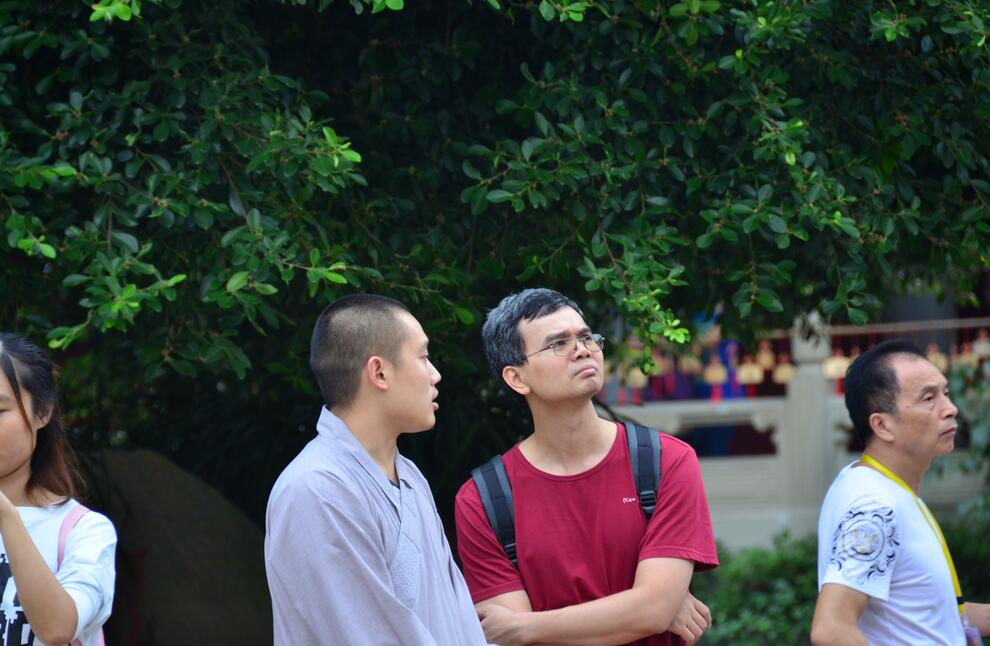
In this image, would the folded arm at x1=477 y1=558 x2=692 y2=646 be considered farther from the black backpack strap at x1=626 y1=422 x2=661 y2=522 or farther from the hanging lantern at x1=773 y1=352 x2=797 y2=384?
the hanging lantern at x1=773 y1=352 x2=797 y2=384

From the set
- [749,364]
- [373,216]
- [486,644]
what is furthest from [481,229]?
[749,364]

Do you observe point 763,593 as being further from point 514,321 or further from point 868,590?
point 514,321

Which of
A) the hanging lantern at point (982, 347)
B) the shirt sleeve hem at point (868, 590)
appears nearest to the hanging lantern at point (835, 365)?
the hanging lantern at point (982, 347)

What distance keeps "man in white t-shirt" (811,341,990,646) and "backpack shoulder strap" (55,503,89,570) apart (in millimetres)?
1932

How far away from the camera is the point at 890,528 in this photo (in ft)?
11.9

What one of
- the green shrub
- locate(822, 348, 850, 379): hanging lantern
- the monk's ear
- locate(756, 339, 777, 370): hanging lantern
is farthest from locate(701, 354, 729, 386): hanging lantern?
the monk's ear

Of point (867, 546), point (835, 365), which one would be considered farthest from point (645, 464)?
point (835, 365)

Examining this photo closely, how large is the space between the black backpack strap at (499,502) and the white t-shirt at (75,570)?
100 centimetres

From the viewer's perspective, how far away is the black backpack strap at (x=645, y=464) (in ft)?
11.8

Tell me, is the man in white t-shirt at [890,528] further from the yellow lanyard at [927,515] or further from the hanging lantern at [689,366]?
the hanging lantern at [689,366]

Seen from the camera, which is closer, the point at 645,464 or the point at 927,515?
the point at 645,464

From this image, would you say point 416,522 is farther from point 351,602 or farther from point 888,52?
point 888,52

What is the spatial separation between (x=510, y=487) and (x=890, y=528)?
1043 millimetres

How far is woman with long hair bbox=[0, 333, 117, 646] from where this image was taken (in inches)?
117
